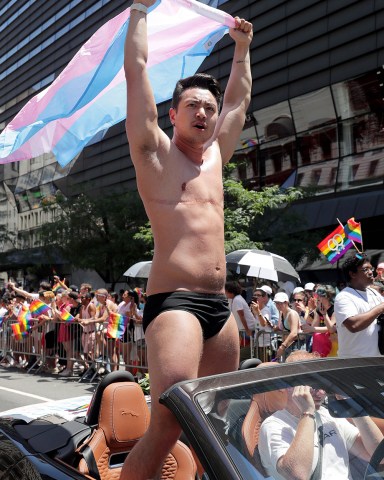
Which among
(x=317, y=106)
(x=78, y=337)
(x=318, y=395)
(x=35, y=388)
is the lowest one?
(x=35, y=388)

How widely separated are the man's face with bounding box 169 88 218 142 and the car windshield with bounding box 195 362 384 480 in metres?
1.26

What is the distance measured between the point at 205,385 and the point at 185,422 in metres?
0.14

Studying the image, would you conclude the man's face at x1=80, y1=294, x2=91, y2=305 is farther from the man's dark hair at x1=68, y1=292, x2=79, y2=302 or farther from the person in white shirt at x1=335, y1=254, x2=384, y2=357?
the person in white shirt at x1=335, y1=254, x2=384, y2=357

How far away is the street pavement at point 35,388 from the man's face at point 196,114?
255 inches

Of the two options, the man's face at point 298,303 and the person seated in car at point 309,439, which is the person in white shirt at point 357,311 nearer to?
the person seated in car at point 309,439

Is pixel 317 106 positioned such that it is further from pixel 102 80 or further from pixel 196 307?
pixel 196 307

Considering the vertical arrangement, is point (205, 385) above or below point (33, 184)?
below

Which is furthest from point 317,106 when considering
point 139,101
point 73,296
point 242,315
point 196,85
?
point 139,101

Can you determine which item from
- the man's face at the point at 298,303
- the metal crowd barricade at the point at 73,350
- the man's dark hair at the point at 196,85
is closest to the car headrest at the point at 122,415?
the man's dark hair at the point at 196,85

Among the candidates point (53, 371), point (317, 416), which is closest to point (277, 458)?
point (317, 416)

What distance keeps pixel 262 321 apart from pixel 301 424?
24.9 ft

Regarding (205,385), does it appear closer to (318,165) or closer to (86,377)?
(86,377)

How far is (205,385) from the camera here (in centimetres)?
197

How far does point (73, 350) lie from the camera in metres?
12.1
